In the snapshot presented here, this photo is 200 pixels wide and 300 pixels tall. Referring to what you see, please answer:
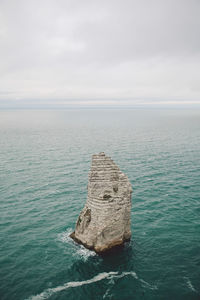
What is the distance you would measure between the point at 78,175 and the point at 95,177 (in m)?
28.4

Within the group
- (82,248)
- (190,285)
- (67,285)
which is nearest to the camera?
(190,285)

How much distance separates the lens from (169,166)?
6425cm

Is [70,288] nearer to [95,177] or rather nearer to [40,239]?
[40,239]

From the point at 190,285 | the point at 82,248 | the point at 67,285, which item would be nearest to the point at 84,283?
the point at 67,285

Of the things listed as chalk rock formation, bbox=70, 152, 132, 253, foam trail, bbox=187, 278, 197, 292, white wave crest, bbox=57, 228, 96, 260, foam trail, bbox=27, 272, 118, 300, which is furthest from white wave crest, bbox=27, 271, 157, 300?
chalk rock formation, bbox=70, 152, 132, 253

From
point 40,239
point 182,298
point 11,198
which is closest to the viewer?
point 182,298

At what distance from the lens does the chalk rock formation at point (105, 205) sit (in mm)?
30125

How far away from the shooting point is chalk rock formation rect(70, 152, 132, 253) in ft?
98.8

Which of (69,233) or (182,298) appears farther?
(69,233)

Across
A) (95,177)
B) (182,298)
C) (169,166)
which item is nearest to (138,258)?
(182,298)

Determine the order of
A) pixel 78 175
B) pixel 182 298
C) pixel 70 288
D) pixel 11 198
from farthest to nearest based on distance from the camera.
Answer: pixel 78 175
pixel 11 198
pixel 70 288
pixel 182 298

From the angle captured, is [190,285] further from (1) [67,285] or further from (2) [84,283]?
(1) [67,285]

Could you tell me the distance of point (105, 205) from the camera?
3002 cm

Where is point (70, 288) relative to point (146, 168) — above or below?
below
